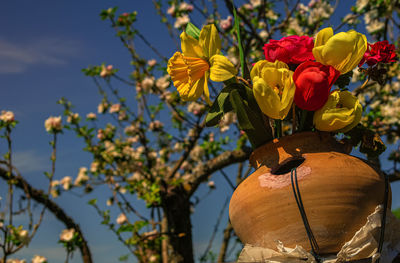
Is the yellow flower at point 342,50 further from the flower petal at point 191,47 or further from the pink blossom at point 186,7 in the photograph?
the pink blossom at point 186,7

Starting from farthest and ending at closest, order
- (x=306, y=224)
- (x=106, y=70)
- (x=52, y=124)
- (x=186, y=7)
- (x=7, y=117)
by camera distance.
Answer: (x=106, y=70), (x=186, y=7), (x=52, y=124), (x=7, y=117), (x=306, y=224)

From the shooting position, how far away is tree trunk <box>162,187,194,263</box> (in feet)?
9.05

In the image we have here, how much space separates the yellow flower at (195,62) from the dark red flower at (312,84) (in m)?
0.21

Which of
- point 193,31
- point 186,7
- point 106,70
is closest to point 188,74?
point 193,31

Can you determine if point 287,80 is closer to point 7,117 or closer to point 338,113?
point 338,113

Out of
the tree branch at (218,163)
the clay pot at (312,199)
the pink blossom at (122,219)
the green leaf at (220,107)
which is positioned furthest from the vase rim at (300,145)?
the pink blossom at (122,219)

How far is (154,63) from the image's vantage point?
374cm

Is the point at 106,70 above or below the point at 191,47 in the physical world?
above

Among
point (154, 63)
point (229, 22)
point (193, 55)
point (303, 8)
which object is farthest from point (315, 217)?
point (303, 8)

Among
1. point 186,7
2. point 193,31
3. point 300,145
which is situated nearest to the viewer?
point 300,145

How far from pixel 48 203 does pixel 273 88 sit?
2889mm

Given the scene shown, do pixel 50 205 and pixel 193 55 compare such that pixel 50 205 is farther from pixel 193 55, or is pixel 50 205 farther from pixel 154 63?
pixel 193 55

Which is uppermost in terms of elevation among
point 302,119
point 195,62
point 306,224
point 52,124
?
point 52,124

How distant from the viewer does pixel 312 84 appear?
74cm
